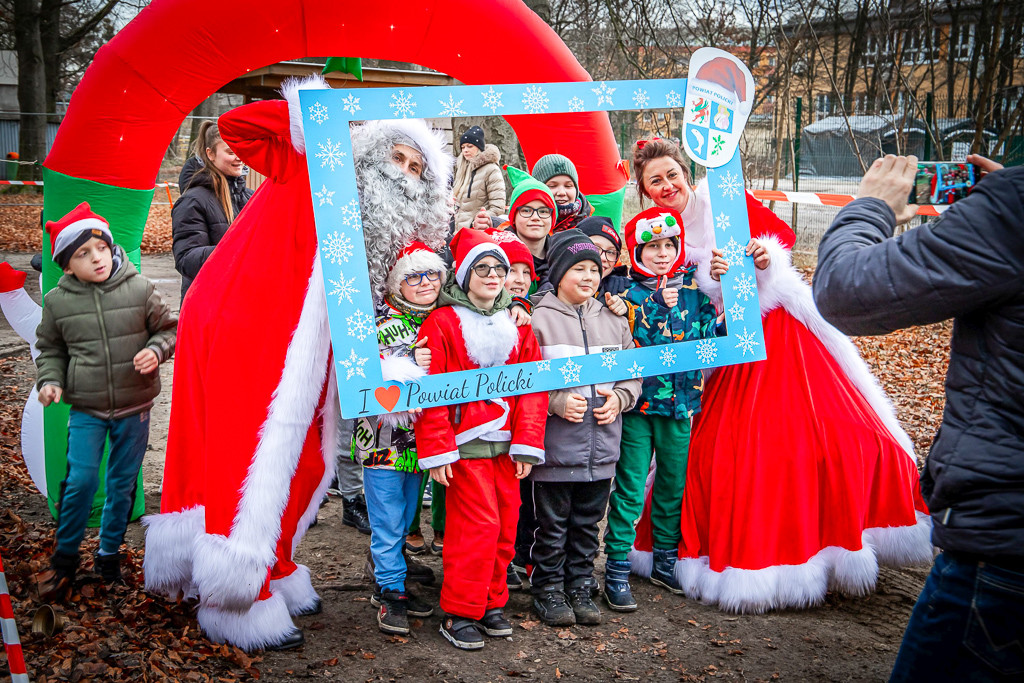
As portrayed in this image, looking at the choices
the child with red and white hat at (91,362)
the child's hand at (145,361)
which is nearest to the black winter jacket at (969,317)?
the child's hand at (145,361)

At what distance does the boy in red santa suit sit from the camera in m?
3.39

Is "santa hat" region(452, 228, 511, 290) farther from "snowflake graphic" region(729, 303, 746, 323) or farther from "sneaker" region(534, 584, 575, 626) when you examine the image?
"sneaker" region(534, 584, 575, 626)

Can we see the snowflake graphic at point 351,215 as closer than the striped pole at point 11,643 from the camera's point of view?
No

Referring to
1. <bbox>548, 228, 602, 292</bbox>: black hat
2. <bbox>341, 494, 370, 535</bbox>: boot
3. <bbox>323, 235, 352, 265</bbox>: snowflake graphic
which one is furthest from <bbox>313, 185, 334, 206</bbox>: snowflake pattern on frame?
<bbox>341, 494, 370, 535</bbox>: boot

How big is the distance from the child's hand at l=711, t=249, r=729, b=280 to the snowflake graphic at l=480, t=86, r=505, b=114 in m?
1.22

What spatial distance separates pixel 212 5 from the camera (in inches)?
143

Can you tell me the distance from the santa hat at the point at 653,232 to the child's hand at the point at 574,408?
30.5 inches

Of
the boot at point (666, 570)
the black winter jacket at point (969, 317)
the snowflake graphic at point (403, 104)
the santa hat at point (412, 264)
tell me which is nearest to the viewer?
the black winter jacket at point (969, 317)

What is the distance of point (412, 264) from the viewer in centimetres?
336

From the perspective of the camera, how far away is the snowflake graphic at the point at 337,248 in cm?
305

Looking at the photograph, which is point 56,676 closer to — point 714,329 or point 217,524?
point 217,524

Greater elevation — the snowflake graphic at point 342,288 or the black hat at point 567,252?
the black hat at point 567,252

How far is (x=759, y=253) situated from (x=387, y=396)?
191 cm

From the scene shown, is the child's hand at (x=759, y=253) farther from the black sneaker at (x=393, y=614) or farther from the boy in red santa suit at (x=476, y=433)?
the black sneaker at (x=393, y=614)
